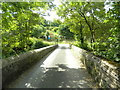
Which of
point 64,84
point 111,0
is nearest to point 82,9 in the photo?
point 111,0

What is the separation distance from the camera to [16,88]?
3344 mm

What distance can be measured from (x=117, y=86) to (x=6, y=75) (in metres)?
3.63

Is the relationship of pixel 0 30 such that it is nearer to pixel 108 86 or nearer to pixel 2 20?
pixel 2 20

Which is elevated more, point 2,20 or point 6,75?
point 2,20

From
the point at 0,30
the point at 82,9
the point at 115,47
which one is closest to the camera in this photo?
the point at 115,47

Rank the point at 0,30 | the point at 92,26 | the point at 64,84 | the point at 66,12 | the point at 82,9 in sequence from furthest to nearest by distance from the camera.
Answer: the point at 92,26 → the point at 66,12 → the point at 82,9 → the point at 0,30 → the point at 64,84

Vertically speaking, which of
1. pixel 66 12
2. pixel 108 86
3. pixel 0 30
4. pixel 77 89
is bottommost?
pixel 77 89

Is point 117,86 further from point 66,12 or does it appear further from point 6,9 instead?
point 66,12

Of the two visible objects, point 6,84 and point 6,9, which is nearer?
point 6,84

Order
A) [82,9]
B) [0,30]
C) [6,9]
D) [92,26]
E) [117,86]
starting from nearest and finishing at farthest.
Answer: [117,86] → [6,9] → [0,30] → [82,9] → [92,26]

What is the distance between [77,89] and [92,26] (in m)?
8.81

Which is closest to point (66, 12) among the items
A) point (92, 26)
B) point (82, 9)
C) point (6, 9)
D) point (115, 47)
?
point (82, 9)

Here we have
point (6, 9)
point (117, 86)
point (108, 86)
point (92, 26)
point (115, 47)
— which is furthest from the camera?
point (92, 26)

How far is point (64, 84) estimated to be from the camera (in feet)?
12.2
